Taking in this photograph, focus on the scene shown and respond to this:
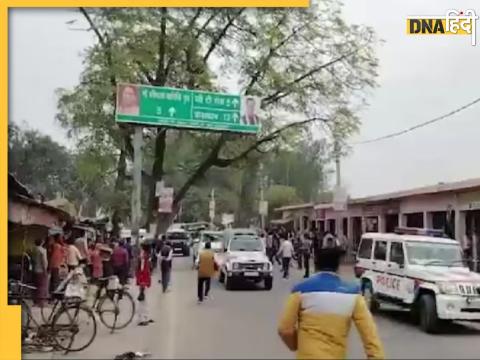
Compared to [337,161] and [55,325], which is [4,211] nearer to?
[55,325]

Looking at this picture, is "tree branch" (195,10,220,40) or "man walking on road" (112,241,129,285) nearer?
"tree branch" (195,10,220,40)

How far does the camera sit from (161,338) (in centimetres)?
934

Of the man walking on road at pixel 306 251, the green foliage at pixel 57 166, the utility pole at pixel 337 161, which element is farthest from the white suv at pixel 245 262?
the utility pole at pixel 337 161

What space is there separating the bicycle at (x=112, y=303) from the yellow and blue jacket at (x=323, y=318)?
18.7 ft

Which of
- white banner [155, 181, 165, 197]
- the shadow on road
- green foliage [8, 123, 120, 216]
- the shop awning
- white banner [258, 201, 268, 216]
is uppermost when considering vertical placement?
green foliage [8, 123, 120, 216]

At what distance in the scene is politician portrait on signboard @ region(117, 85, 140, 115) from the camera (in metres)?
9.11

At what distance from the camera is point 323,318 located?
4160mm

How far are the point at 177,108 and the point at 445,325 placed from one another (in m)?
5.34

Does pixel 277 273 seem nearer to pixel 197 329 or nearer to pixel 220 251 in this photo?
pixel 220 251

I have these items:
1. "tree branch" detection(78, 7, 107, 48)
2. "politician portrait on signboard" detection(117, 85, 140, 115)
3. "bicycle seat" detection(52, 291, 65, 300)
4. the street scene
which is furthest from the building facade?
"bicycle seat" detection(52, 291, 65, 300)

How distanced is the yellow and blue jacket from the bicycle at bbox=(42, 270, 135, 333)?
18.7 feet

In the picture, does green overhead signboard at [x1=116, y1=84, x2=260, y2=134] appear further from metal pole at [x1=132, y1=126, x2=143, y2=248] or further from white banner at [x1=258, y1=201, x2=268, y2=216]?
white banner at [x1=258, y1=201, x2=268, y2=216]

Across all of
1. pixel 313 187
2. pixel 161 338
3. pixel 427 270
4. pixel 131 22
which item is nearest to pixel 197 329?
pixel 161 338

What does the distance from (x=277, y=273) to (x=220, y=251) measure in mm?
1466
